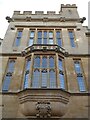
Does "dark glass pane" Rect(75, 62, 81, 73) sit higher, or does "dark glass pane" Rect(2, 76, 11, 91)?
"dark glass pane" Rect(75, 62, 81, 73)

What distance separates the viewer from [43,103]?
13.1m

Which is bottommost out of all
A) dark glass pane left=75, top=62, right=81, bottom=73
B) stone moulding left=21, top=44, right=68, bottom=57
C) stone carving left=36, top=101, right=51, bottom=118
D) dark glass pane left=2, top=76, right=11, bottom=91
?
stone carving left=36, top=101, right=51, bottom=118

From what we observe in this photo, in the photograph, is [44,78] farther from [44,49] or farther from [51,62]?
[44,49]

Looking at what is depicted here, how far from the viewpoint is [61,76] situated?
614 inches

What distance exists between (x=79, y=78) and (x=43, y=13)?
10.5 metres

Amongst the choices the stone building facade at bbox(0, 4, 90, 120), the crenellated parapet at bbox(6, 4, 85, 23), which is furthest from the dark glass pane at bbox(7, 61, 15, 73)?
the crenellated parapet at bbox(6, 4, 85, 23)

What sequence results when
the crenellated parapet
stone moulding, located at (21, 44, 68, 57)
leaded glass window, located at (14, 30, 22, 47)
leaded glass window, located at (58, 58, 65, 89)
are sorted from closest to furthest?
leaded glass window, located at (58, 58, 65, 89) → stone moulding, located at (21, 44, 68, 57) → leaded glass window, located at (14, 30, 22, 47) → the crenellated parapet

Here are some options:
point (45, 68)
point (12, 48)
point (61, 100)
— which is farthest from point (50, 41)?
point (61, 100)

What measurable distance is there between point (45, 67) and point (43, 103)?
3.18 meters

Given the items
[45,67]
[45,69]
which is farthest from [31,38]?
[45,69]

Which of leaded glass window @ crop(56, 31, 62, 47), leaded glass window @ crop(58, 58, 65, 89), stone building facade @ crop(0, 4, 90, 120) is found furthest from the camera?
leaded glass window @ crop(56, 31, 62, 47)

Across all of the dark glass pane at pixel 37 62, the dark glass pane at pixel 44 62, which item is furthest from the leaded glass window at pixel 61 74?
the dark glass pane at pixel 37 62

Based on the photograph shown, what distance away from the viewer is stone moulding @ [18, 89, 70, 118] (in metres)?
12.9

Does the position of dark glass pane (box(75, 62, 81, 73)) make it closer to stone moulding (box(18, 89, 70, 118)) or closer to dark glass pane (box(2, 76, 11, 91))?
stone moulding (box(18, 89, 70, 118))
